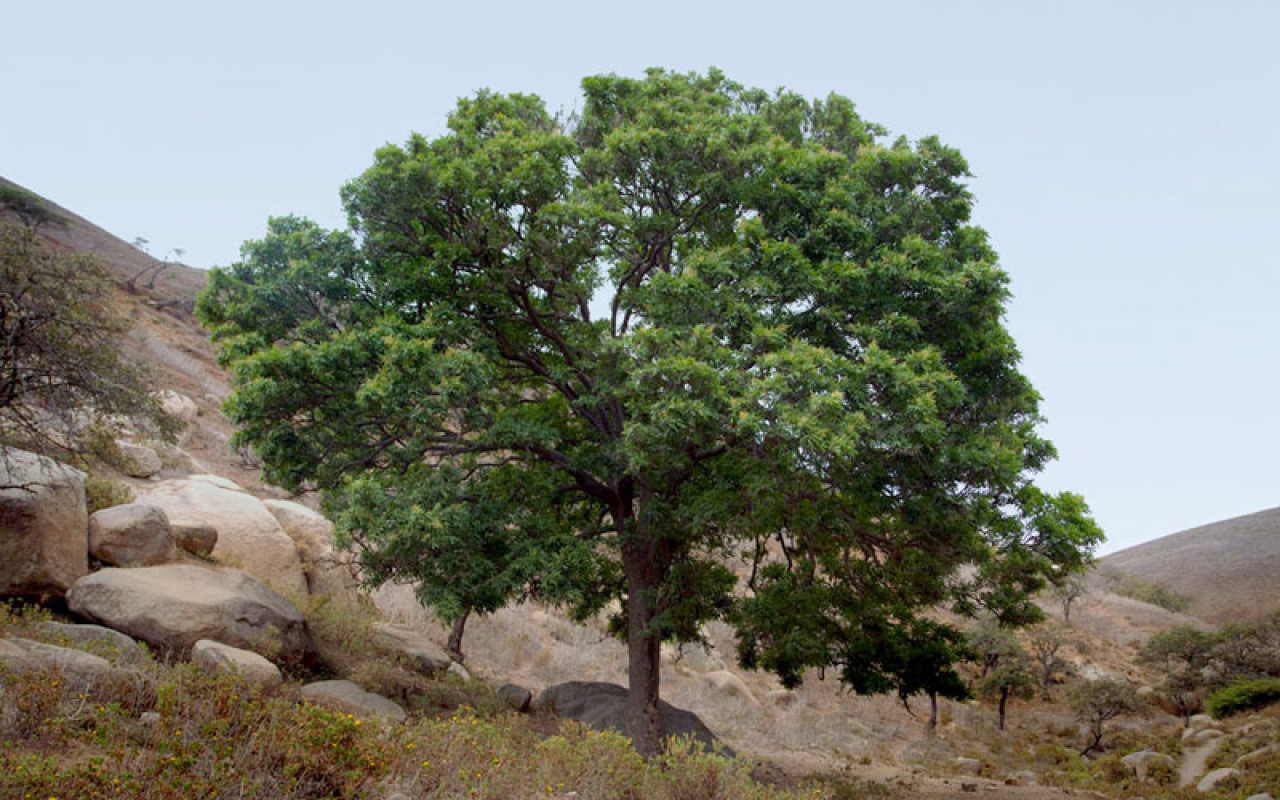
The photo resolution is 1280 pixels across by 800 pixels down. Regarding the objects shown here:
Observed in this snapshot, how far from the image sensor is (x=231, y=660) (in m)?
10.3

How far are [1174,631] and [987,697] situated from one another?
903 centimetres

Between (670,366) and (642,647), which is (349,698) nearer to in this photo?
(642,647)

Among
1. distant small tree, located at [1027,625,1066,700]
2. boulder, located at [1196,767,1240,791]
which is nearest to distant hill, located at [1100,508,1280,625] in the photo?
distant small tree, located at [1027,625,1066,700]

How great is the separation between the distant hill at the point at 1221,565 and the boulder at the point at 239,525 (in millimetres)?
51999

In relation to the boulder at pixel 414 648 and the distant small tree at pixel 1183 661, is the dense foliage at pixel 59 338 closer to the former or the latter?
the boulder at pixel 414 648

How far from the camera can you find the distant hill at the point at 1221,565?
51.4 metres

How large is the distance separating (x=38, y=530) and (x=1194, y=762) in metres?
27.8

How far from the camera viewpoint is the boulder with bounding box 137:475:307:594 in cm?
1802

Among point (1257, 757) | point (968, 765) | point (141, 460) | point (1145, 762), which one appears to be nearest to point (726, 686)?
point (968, 765)

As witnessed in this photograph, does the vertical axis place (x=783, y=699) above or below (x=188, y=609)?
below

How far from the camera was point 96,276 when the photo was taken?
10.2m

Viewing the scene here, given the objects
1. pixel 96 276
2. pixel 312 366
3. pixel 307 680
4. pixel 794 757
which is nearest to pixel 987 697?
pixel 794 757

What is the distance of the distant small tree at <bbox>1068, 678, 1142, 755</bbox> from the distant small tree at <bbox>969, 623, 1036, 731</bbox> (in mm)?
3486

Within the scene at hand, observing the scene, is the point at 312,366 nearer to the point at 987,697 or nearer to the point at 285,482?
the point at 285,482
